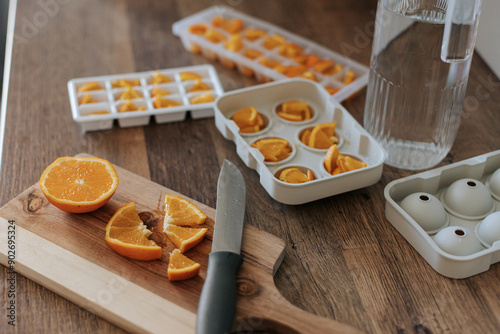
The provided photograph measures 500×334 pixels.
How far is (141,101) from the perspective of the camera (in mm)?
1360

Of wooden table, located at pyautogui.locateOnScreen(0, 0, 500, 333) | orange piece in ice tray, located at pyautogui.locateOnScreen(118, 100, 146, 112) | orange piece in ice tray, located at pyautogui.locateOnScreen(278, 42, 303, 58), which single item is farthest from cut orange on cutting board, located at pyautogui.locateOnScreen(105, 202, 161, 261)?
orange piece in ice tray, located at pyautogui.locateOnScreen(278, 42, 303, 58)

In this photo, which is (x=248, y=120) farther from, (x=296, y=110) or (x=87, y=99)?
(x=87, y=99)

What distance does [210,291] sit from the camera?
851 millimetres

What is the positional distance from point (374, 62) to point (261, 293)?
21.9 inches

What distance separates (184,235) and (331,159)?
1.10 ft

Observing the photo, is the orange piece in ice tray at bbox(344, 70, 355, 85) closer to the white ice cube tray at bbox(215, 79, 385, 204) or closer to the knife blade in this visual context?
the white ice cube tray at bbox(215, 79, 385, 204)

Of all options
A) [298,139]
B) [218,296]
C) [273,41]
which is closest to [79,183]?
[218,296]

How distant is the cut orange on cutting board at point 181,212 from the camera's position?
102 centimetres

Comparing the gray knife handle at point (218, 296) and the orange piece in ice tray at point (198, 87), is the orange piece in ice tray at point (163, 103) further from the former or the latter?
the gray knife handle at point (218, 296)

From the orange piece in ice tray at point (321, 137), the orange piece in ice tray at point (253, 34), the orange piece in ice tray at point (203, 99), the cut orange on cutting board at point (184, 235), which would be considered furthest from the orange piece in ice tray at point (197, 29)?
the cut orange on cutting board at point (184, 235)

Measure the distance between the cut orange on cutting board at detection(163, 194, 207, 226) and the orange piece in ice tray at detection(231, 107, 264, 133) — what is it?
258mm

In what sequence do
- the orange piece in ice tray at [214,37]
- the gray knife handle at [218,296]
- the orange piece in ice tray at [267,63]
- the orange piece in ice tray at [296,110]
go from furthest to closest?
the orange piece in ice tray at [214,37], the orange piece in ice tray at [267,63], the orange piece in ice tray at [296,110], the gray knife handle at [218,296]

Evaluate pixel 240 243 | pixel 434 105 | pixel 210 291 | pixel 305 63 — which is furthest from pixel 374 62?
pixel 210 291

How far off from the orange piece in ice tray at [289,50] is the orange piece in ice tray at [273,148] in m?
0.44
